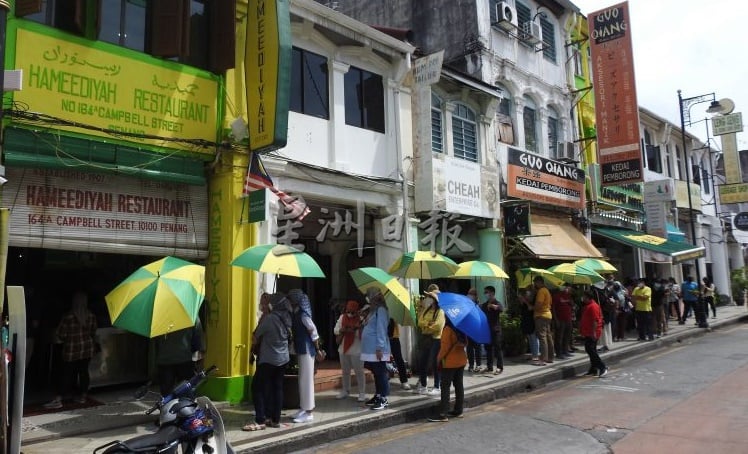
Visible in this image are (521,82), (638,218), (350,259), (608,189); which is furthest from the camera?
(638,218)

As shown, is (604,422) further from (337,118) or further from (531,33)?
(531,33)

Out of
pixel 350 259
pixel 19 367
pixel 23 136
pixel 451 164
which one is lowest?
pixel 19 367

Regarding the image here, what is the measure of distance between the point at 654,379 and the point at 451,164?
5.86m

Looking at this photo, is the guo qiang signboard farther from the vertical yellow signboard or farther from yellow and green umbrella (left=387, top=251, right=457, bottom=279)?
the vertical yellow signboard

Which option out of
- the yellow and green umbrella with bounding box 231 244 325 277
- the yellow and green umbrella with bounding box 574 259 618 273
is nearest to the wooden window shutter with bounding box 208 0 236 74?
the yellow and green umbrella with bounding box 231 244 325 277

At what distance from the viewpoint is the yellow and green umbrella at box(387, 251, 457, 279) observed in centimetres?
978

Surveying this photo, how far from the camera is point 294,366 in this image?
805cm

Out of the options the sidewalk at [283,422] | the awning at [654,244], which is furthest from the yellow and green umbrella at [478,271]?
the awning at [654,244]

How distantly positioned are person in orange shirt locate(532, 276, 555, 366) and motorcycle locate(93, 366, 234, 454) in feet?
26.9

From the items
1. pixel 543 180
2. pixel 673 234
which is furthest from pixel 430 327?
pixel 673 234

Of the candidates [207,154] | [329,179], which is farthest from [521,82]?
[207,154]

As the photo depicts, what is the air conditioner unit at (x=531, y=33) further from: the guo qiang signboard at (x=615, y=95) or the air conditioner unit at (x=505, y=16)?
the guo qiang signboard at (x=615, y=95)

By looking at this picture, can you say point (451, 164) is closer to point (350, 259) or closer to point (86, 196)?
point (350, 259)

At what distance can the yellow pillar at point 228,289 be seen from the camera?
8.25 m
